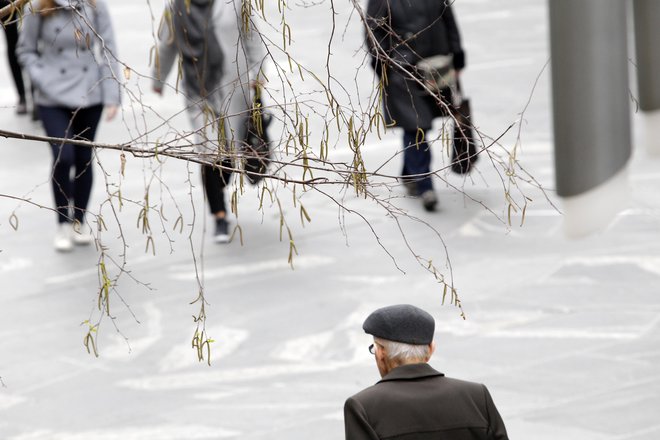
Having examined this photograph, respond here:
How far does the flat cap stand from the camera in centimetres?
441

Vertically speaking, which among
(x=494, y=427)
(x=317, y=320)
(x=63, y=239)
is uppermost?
(x=494, y=427)

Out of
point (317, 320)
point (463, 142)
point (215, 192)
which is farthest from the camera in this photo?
point (215, 192)

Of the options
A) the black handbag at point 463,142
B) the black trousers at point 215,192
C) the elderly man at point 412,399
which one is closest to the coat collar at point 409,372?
the elderly man at point 412,399

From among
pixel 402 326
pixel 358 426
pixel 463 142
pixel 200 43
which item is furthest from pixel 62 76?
pixel 358 426

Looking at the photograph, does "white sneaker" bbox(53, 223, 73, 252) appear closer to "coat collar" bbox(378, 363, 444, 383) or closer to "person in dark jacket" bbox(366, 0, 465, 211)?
"person in dark jacket" bbox(366, 0, 465, 211)

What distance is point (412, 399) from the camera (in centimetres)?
427

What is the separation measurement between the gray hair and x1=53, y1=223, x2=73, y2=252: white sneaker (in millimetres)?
5786

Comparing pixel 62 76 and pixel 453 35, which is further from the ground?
pixel 62 76

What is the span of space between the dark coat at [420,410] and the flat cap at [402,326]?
94 mm

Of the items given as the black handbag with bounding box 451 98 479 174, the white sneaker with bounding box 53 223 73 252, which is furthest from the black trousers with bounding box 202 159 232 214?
the black handbag with bounding box 451 98 479 174

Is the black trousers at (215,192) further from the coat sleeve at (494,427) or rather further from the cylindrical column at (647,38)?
the coat sleeve at (494,427)

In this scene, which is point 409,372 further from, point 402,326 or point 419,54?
point 419,54

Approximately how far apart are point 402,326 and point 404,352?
0.08m

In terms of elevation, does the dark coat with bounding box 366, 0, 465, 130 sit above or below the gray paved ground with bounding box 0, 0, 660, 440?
above
